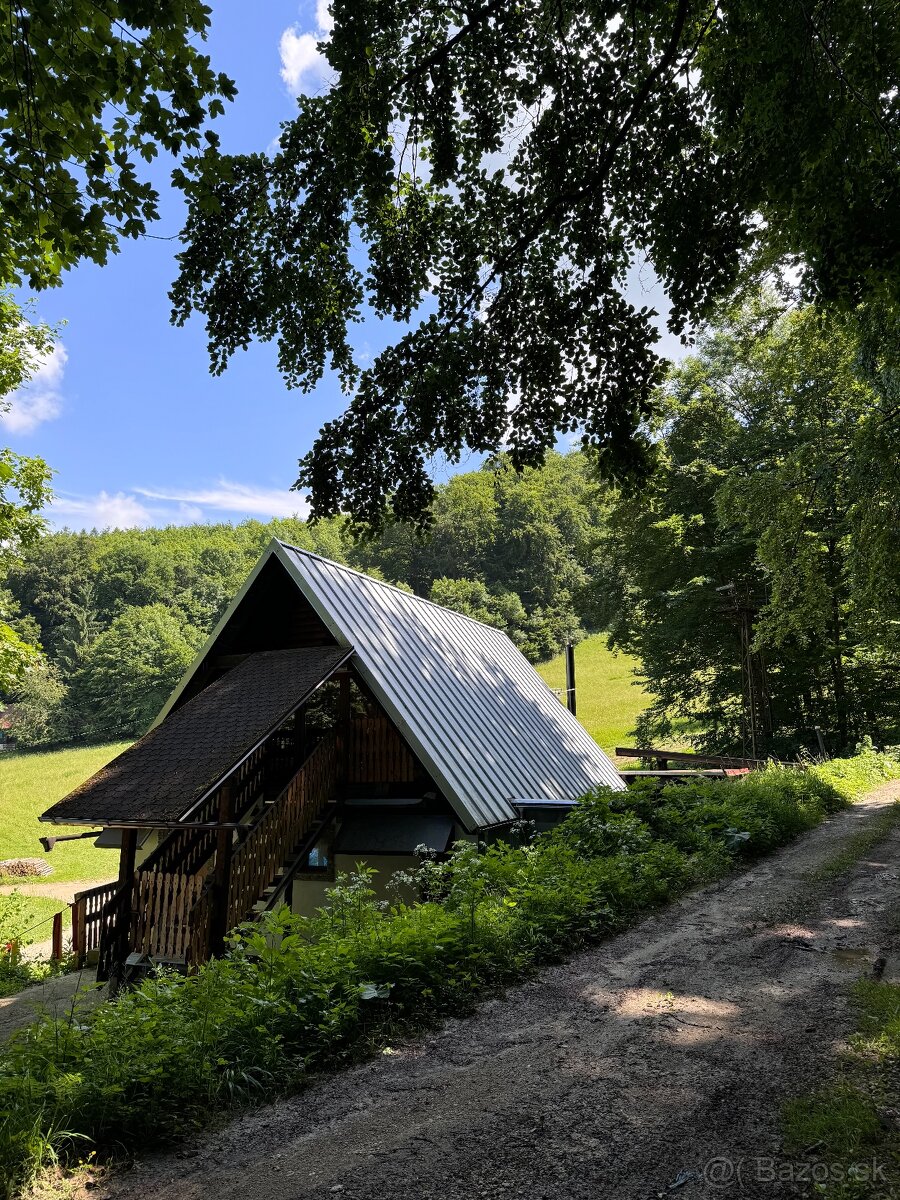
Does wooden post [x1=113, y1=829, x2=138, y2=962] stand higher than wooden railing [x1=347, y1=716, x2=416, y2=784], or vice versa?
wooden railing [x1=347, y1=716, x2=416, y2=784]

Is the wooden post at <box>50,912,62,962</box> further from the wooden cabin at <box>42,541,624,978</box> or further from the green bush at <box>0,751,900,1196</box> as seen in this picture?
the green bush at <box>0,751,900,1196</box>

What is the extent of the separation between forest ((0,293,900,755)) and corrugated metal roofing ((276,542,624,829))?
1.56 meters

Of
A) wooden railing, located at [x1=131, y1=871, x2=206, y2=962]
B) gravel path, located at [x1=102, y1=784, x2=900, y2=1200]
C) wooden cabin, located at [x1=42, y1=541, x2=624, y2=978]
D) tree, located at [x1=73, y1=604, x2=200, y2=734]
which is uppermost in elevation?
tree, located at [x1=73, y1=604, x2=200, y2=734]

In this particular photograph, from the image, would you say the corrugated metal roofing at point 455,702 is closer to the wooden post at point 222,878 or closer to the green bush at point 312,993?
the green bush at point 312,993

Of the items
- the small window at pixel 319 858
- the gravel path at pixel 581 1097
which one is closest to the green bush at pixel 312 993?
the gravel path at pixel 581 1097

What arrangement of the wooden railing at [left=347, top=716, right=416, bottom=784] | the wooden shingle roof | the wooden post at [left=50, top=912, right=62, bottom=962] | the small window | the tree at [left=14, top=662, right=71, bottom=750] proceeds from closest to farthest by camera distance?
the wooden shingle roof
the wooden railing at [left=347, top=716, right=416, bottom=784]
the small window
the wooden post at [left=50, top=912, right=62, bottom=962]
the tree at [left=14, top=662, right=71, bottom=750]

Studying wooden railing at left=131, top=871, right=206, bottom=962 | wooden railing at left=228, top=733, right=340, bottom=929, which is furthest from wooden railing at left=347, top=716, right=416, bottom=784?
wooden railing at left=131, top=871, right=206, bottom=962

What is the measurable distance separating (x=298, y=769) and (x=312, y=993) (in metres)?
5.78

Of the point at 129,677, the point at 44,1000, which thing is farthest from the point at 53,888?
the point at 129,677

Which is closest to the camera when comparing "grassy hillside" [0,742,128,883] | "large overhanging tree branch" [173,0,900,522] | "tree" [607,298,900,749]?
"large overhanging tree branch" [173,0,900,522]

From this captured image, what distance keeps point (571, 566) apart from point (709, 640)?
4436 cm

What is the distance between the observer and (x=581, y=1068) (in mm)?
3971

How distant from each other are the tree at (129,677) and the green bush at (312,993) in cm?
5524

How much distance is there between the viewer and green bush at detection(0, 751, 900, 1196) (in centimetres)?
362
